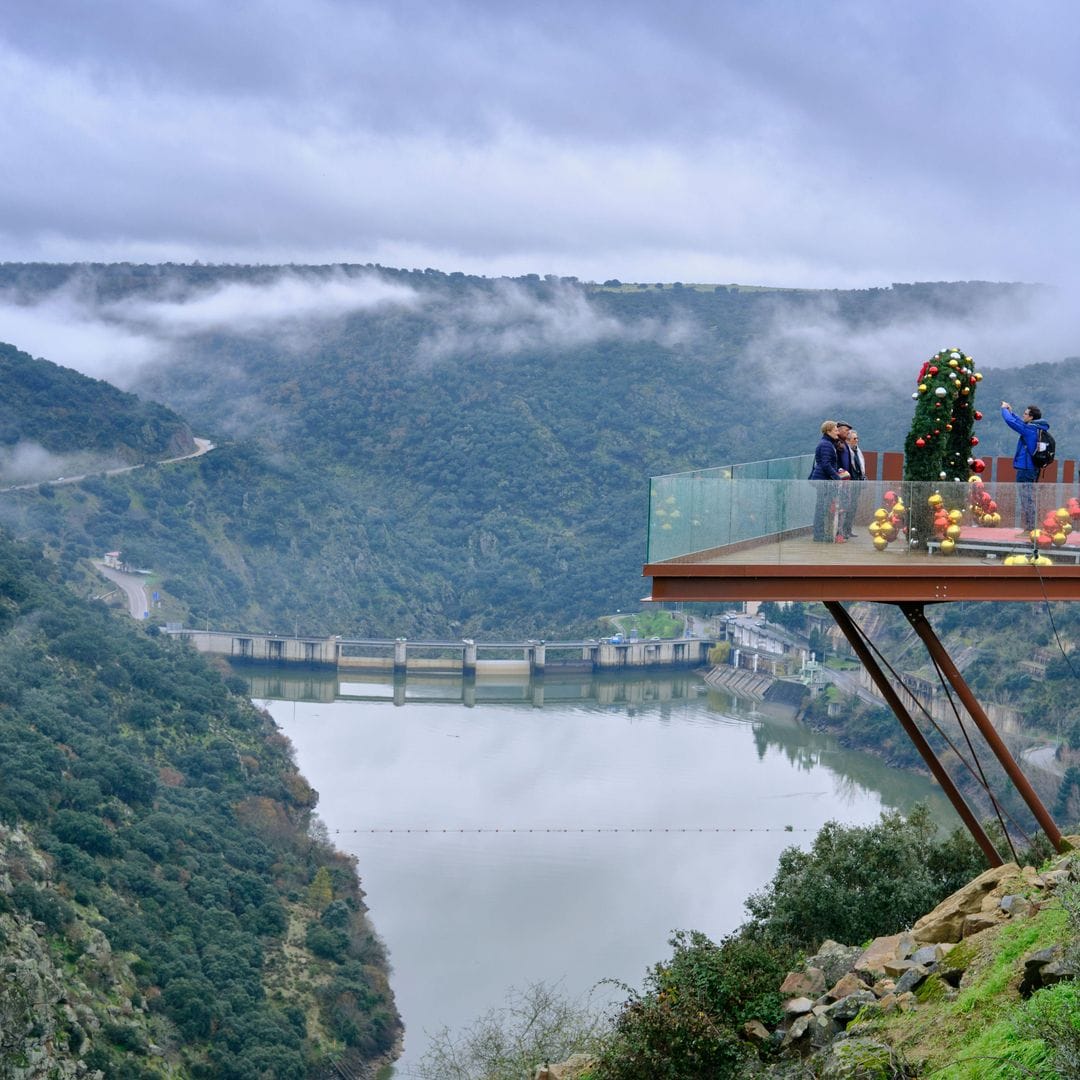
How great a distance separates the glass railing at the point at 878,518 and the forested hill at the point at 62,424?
313 ft

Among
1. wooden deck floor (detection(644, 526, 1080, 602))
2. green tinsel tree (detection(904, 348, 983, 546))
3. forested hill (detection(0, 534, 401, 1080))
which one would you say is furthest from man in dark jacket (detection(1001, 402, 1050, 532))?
forested hill (detection(0, 534, 401, 1080))

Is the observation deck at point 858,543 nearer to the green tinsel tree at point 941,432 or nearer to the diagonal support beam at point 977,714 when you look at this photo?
the diagonal support beam at point 977,714

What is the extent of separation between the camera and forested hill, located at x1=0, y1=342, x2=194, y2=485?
336ft

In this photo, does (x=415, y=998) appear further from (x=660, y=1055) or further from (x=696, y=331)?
(x=696, y=331)

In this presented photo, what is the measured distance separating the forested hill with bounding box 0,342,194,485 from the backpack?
94.8 metres

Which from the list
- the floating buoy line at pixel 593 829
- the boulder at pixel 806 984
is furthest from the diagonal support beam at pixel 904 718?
the floating buoy line at pixel 593 829

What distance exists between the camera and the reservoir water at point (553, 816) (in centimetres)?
3722

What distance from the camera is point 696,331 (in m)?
150

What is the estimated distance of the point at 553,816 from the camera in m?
51.6

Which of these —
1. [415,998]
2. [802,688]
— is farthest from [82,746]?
[802,688]

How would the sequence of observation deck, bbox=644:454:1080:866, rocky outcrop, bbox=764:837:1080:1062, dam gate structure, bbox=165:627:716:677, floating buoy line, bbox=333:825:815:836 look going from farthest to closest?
dam gate structure, bbox=165:627:716:677 → floating buoy line, bbox=333:825:815:836 → observation deck, bbox=644:454:1080:866 → rocky outcrop, bbox=764:837:1080:1062

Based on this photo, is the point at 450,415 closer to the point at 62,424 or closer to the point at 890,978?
the point at 62,424

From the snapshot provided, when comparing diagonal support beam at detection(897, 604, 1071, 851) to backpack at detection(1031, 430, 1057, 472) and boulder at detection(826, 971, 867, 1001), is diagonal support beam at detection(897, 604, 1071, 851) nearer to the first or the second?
boulder at detection(826, 971, 867, 1001)

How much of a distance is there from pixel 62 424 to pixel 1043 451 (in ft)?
330
